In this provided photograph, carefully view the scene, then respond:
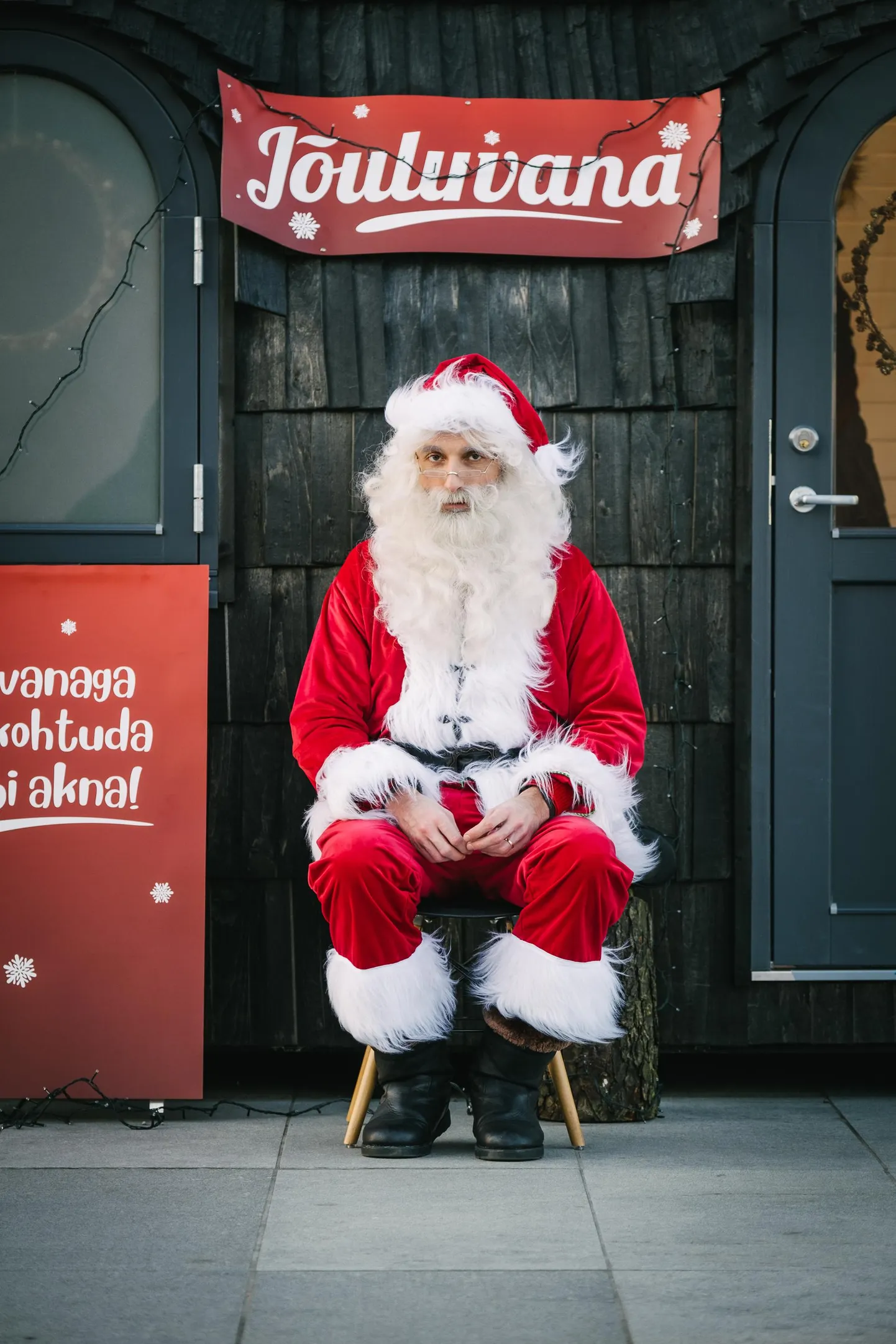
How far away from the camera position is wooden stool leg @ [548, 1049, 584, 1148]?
2.96 meters

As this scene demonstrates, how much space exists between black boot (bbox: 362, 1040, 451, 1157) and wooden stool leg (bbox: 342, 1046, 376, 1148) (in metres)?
0.06

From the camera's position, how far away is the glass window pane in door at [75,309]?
3586mm

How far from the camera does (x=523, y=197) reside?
360 centimetres

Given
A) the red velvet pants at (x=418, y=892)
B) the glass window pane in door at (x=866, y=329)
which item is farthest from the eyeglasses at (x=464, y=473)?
the glass window pane in door at (x=866, y=329)

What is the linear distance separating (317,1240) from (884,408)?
2.37m

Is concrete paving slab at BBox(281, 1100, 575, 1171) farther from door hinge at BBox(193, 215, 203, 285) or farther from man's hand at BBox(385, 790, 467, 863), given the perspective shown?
door hinge at BBox(193, 215, 203, 285)

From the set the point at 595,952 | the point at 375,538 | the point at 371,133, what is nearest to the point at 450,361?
the point at 375,538

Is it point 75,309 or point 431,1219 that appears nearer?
point 431,1219

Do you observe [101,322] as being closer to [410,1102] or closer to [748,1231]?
[410,1102]

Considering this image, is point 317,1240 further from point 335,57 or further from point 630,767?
point 335,57

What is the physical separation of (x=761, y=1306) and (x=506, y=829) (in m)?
1.04

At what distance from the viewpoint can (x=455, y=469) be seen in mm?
3186

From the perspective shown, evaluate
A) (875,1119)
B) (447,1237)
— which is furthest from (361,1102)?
(875,1119)

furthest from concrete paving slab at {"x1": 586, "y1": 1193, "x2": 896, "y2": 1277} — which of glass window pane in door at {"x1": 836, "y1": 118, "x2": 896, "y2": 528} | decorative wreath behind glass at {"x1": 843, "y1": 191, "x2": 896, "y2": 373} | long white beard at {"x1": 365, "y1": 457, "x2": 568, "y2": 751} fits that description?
decorative wreath behind glass at {"x1": 843, "y1": 191, "x2": 896, "y2": 373}
